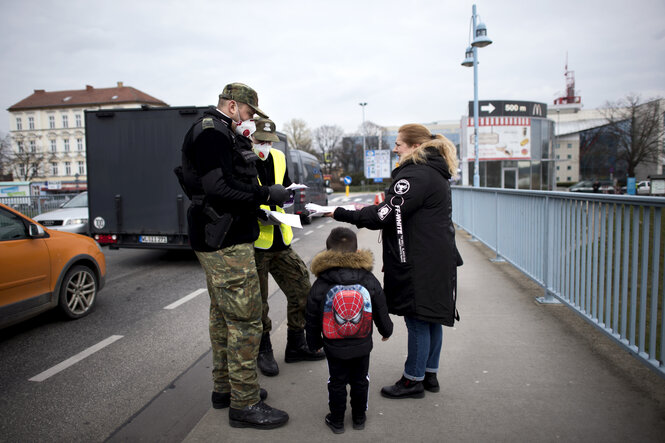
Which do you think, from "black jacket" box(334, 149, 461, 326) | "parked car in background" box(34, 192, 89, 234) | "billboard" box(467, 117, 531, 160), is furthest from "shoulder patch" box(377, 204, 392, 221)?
"billboard" box(467, 117, 531, 160)

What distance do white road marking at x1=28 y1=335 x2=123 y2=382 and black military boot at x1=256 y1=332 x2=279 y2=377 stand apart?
1784 mm

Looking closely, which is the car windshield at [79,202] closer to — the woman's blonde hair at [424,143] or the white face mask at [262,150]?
the white face mask at [262,150]

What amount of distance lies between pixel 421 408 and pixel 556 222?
9.44 feet

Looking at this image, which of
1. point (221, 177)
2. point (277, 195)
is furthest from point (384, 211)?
point (221, 177)

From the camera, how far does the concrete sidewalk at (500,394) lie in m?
2.62

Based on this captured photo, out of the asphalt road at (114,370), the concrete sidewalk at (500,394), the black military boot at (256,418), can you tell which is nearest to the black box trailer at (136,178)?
the asphalt road at (114,370)

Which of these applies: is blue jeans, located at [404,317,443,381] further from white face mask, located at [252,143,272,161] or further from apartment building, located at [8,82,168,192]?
apartment building, located at [8,82,168,192]

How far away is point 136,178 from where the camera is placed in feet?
27.5

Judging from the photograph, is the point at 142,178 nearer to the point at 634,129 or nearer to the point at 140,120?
the point at 140,120

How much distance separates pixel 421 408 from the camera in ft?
9.59

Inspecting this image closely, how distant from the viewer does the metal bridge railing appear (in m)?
2.92

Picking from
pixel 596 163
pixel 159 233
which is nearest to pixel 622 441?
pixel 159 233

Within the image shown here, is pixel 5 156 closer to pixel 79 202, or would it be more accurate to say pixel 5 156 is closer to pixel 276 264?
pixel 79 202

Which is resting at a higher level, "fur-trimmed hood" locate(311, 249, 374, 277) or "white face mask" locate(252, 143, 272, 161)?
"white face mask" locate(252, 143, 272, 161)
